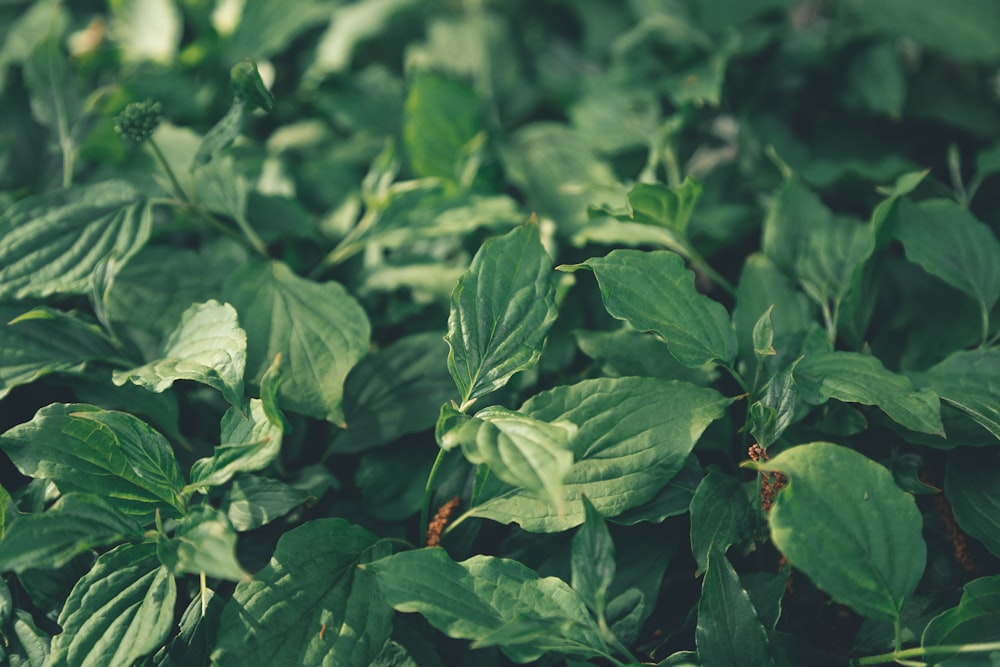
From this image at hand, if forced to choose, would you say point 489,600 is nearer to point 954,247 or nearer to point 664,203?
point 664,203

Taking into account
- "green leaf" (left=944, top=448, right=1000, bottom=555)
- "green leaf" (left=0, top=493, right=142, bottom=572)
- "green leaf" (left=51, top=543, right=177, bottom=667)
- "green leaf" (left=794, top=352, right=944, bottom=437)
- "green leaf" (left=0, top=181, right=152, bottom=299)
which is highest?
"green leaf" (left=0, top=181, right=152, bottom=299)

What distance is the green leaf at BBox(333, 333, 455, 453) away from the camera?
1.05 meters

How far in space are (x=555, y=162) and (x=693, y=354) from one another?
656 millimetres

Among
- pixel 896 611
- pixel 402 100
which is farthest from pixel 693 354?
pixel 402 100

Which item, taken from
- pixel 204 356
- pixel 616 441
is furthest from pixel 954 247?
pixel 204 356

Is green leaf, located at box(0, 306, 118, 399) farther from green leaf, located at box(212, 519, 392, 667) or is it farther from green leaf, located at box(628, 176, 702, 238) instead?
green leaf, located at box(628, 176, 702, 238)

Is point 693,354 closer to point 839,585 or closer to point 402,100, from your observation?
point 839,585

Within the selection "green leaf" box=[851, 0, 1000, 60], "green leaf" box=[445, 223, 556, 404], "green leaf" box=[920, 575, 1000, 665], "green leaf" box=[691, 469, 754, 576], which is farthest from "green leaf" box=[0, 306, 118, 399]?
"green leaf" box=[851, 0, 1000, 60]

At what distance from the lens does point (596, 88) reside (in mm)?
1511

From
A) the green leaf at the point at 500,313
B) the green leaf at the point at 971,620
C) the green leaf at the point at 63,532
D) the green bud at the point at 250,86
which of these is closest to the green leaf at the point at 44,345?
the green leaf at the point at 63,532

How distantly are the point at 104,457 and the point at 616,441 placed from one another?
2.02 feet

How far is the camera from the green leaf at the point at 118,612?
31.0 inches

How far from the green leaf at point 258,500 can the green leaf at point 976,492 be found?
0.81 m

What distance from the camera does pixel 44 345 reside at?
1025 millimetres
